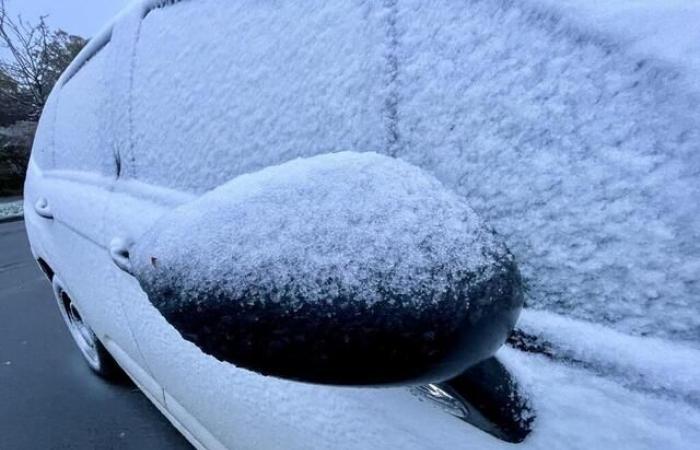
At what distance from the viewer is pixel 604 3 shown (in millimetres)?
647

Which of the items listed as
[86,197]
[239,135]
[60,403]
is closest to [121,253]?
[239,135]

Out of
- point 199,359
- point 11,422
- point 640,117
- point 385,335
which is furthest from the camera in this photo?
point 11,422

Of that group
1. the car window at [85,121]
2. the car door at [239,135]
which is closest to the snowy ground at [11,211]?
the car window at [85,121]

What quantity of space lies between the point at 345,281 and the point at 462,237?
0.14 meters

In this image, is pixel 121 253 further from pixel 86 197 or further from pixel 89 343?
pixel 89 343

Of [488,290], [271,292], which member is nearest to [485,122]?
[488,290]

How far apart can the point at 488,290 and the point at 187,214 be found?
15.0 inches

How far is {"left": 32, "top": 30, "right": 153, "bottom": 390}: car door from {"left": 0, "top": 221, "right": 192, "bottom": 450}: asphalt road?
0.48 meters

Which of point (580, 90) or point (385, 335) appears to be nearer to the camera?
point (385, 335)

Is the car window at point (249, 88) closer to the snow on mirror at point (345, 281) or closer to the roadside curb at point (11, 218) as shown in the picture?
the snow on mirror at point (345, 281)

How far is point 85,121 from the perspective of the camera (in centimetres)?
217

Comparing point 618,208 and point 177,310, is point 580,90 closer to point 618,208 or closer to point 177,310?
point 618,208

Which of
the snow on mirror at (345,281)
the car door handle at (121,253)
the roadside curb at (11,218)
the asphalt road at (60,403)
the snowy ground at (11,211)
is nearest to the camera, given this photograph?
the snow on mirror at (345,281)

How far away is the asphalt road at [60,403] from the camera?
226 cm
